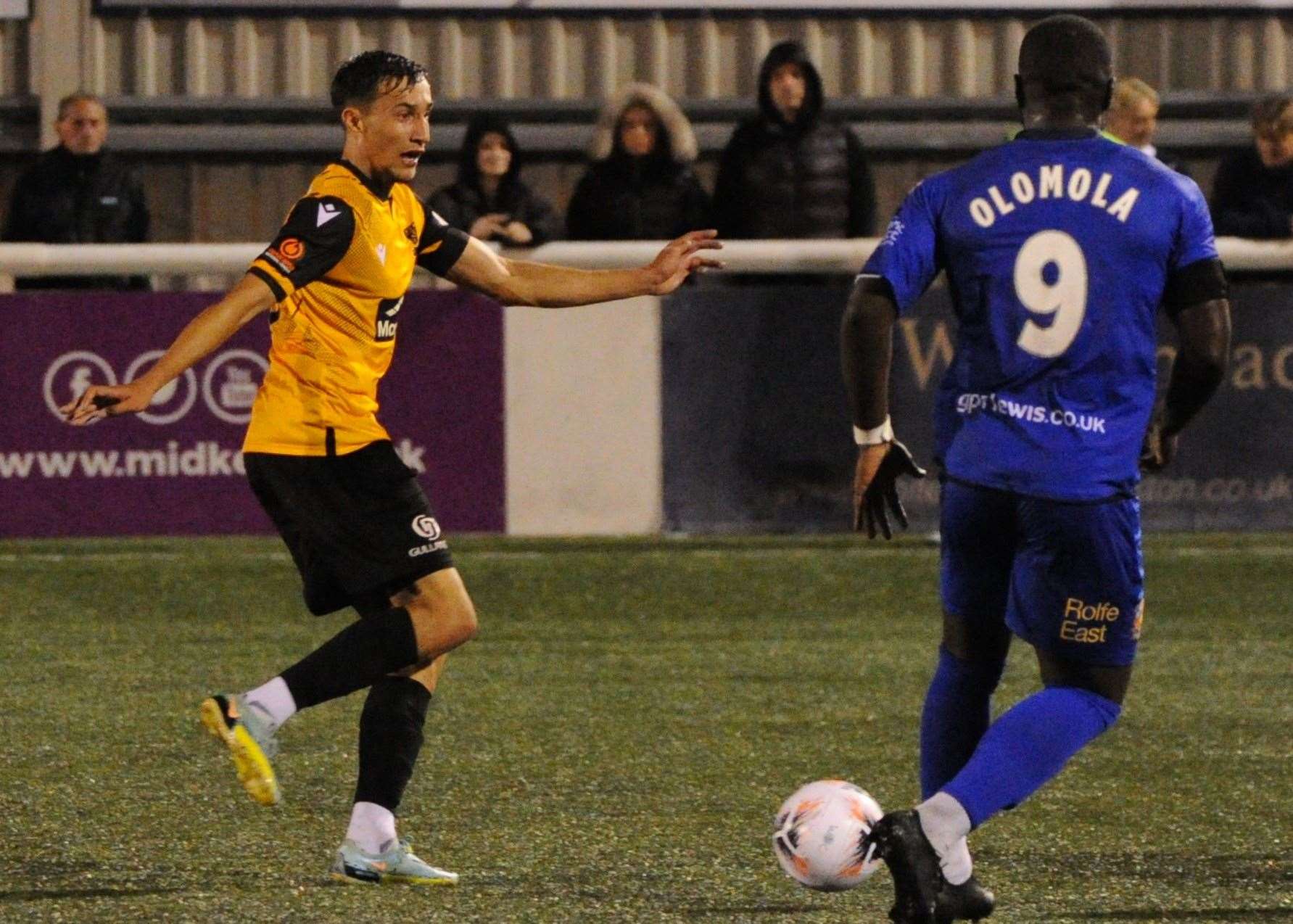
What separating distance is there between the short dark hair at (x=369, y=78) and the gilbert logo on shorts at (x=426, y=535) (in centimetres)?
84

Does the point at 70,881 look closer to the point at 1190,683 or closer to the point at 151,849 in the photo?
the point at 151,849

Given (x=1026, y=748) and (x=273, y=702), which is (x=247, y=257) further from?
(x=1026, y=748)

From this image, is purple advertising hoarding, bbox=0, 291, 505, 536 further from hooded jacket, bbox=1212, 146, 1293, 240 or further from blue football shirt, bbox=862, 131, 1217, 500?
blue football shirt, bbox=862, 131, 1217, 500

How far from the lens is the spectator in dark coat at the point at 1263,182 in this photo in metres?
10.8

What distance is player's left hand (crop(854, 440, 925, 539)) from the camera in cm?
470

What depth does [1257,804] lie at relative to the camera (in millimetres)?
6125

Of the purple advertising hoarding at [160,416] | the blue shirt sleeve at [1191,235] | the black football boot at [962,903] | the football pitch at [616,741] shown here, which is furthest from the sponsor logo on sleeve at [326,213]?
the purple advertising hoarding at [160,416]

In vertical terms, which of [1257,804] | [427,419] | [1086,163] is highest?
[1086,163]

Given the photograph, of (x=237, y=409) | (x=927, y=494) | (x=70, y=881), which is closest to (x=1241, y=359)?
(x=927, y=494)

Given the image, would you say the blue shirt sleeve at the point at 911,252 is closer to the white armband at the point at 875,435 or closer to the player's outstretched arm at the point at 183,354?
the white armband at the point at 875,435

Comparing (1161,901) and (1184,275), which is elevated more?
(1184,275)

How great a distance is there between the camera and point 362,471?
5.32m

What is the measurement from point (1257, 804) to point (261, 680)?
10.5ft

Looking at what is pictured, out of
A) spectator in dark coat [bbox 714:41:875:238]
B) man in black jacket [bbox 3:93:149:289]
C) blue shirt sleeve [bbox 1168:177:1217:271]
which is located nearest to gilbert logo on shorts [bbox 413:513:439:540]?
blue shirt sleeve [bbox 1168:177:1217:271]
